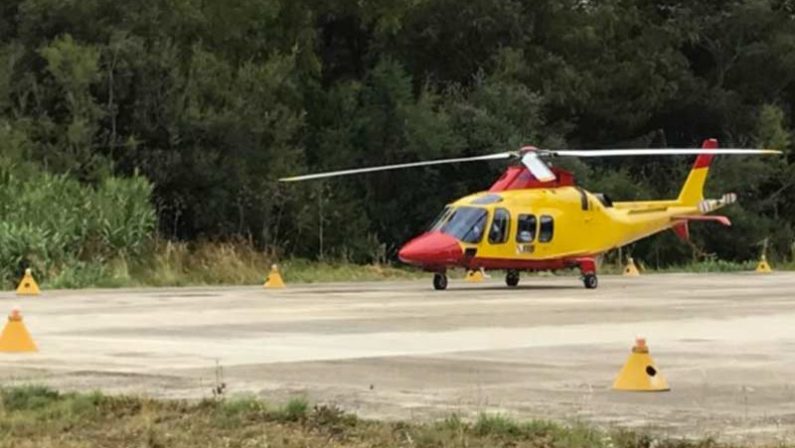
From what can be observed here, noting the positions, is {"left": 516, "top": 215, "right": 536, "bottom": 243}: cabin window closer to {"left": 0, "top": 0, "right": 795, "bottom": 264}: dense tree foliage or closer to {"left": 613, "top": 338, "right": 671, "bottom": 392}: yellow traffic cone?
{"left": 0, "top": 0, "right": 795, "bottom": 264}: dense tree foliage

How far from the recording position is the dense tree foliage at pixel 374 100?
130 ft

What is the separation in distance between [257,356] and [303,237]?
29.8 m

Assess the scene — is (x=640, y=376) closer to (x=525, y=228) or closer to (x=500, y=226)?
(x=500, y=226)

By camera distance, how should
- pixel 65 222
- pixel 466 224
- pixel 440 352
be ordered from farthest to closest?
pixel 65 222 < pixel 466 224 < pixel 440 352

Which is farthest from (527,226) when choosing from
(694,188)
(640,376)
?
(640,376)

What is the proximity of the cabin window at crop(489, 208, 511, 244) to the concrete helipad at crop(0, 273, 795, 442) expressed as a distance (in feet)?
14.9

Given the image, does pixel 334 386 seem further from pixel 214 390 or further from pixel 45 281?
pixel 45 281

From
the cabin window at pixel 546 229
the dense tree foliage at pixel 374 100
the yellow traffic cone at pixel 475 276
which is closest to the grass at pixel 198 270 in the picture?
the yellow traffic cone at pixel 475 276

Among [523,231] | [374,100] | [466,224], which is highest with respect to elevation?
[374,100]

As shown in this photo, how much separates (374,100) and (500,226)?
18.5m

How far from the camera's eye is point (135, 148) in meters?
39.1

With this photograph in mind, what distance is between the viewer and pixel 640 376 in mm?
11055

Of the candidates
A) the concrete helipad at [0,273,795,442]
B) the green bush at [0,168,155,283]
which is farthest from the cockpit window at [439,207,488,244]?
the green bush at [0,168,155,283]

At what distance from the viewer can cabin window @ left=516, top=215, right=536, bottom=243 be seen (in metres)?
31.2
